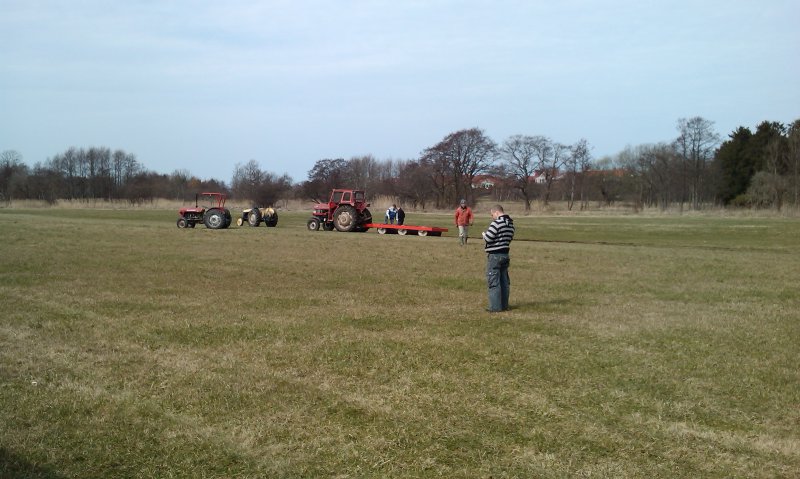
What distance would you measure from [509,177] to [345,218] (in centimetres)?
5560

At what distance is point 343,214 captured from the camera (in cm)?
3347

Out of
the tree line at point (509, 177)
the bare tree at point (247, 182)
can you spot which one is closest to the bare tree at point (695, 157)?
the tree line at point (509, 177)

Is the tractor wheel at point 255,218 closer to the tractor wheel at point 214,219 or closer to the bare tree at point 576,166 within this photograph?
the tractor wheel at point 214,219

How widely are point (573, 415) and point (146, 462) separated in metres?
3.60

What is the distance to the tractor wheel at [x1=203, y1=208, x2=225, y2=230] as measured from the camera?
3297 cm

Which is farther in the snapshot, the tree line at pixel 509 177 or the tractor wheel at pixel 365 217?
the tree line at pixel 509 177

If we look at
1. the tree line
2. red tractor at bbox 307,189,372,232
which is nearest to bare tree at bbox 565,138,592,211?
the tree line

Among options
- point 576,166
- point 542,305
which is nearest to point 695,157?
point 576,166

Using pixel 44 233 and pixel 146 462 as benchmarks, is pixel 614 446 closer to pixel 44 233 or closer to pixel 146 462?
pixel 146 462

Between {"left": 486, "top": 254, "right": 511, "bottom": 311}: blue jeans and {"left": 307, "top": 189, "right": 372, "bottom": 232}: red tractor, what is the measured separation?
22279mm

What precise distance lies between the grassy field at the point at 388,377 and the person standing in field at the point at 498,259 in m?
0.43

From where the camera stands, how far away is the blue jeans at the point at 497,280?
10836mm

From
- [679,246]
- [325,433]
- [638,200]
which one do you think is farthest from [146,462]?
[638,200]

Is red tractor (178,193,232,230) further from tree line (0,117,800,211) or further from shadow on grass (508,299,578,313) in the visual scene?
tree line (0,117,800,211)
